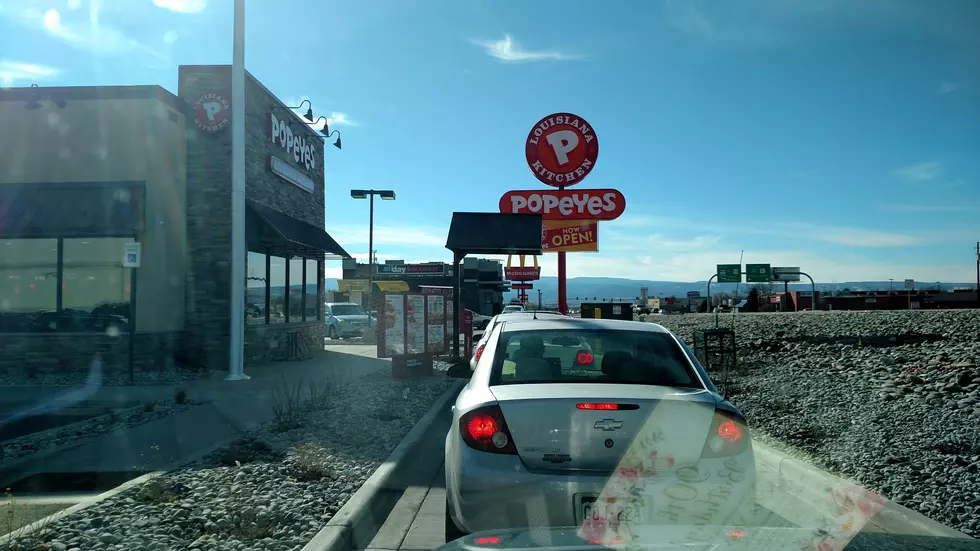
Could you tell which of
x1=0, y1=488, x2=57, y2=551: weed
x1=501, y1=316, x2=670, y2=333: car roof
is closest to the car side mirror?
x1=501, y1=316, x2=670, y2=333: car roof

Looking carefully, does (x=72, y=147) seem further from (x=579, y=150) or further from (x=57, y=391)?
(x=579, y=150)

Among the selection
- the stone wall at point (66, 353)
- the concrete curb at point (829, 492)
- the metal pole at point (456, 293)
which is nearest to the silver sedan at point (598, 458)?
the concrete curb at point (829, 492)

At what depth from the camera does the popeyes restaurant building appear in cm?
1432

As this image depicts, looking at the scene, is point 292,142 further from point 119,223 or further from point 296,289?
point 119,223

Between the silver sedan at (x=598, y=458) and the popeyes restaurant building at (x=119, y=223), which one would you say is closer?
the silver sedan at (x=598, y=458)

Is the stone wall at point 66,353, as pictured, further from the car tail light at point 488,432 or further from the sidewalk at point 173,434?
the car tail light at point 488,432

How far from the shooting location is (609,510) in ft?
11.7

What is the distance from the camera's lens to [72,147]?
48.9 feet

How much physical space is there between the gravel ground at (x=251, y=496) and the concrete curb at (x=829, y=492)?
3.76m

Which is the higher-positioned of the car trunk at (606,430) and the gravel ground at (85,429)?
the car trunk at (606,430)

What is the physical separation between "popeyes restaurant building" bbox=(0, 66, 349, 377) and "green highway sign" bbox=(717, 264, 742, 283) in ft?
180

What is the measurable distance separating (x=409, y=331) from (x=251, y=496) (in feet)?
27.0

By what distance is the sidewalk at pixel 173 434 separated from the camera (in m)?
6.67

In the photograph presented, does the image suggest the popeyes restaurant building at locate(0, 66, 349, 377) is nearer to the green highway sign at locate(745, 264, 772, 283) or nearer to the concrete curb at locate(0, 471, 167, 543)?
the concrete curb at locate(0, 471, 167, 543)
